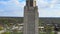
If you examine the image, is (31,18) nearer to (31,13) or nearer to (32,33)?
(31,13)

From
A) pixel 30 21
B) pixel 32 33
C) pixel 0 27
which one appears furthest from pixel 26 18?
pixel 0 27

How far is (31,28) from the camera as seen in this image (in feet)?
20.7

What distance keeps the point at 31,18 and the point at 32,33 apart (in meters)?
0.62

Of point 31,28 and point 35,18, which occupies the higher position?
point 35,18

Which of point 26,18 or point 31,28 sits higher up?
point 26,18

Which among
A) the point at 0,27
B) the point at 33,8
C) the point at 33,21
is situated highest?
the point at 33,8

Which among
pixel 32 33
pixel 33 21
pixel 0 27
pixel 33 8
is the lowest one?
pixel 0 27

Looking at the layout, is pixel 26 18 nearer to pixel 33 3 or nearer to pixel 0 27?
pixel 33 3

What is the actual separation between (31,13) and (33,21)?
34 cm

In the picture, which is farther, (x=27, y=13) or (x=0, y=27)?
(x=0, y=27)

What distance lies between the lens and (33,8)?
6285mm

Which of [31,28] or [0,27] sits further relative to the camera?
[0,27]

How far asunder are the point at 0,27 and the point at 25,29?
10956 millimetres

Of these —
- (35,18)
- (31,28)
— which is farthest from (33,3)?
(31,28)
